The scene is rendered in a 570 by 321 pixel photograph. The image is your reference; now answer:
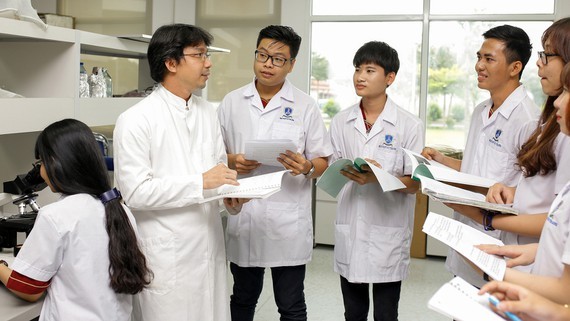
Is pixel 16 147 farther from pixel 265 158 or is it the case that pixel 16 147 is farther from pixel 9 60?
pixel 265 158

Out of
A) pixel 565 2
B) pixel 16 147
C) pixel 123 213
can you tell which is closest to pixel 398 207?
pixel 123 213

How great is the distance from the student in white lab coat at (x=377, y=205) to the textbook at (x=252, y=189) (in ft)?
1.71

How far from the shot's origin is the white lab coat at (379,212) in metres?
2.38

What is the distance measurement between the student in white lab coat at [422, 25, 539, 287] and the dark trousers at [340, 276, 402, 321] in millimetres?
293

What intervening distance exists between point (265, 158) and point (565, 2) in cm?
358

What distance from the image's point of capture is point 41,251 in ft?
5.13

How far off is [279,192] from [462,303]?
51.9 inches

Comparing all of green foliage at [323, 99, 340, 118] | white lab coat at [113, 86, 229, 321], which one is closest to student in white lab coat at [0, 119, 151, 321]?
white lab coat at [113, 86, 229, 321]

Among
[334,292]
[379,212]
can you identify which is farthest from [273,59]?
[334,292]

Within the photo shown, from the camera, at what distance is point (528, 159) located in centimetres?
178

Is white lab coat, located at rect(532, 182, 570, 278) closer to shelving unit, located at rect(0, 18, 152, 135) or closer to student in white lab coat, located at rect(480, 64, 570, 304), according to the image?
student in white lab coat, located at rect(480, 64, 570, 304)

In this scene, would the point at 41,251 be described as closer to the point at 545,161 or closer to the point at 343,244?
the point at 343,244

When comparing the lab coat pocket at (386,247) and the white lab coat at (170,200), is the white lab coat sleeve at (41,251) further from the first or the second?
the lab coat pocket at (386,247)

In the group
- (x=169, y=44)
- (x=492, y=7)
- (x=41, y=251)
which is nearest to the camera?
(x=41, y=251)
